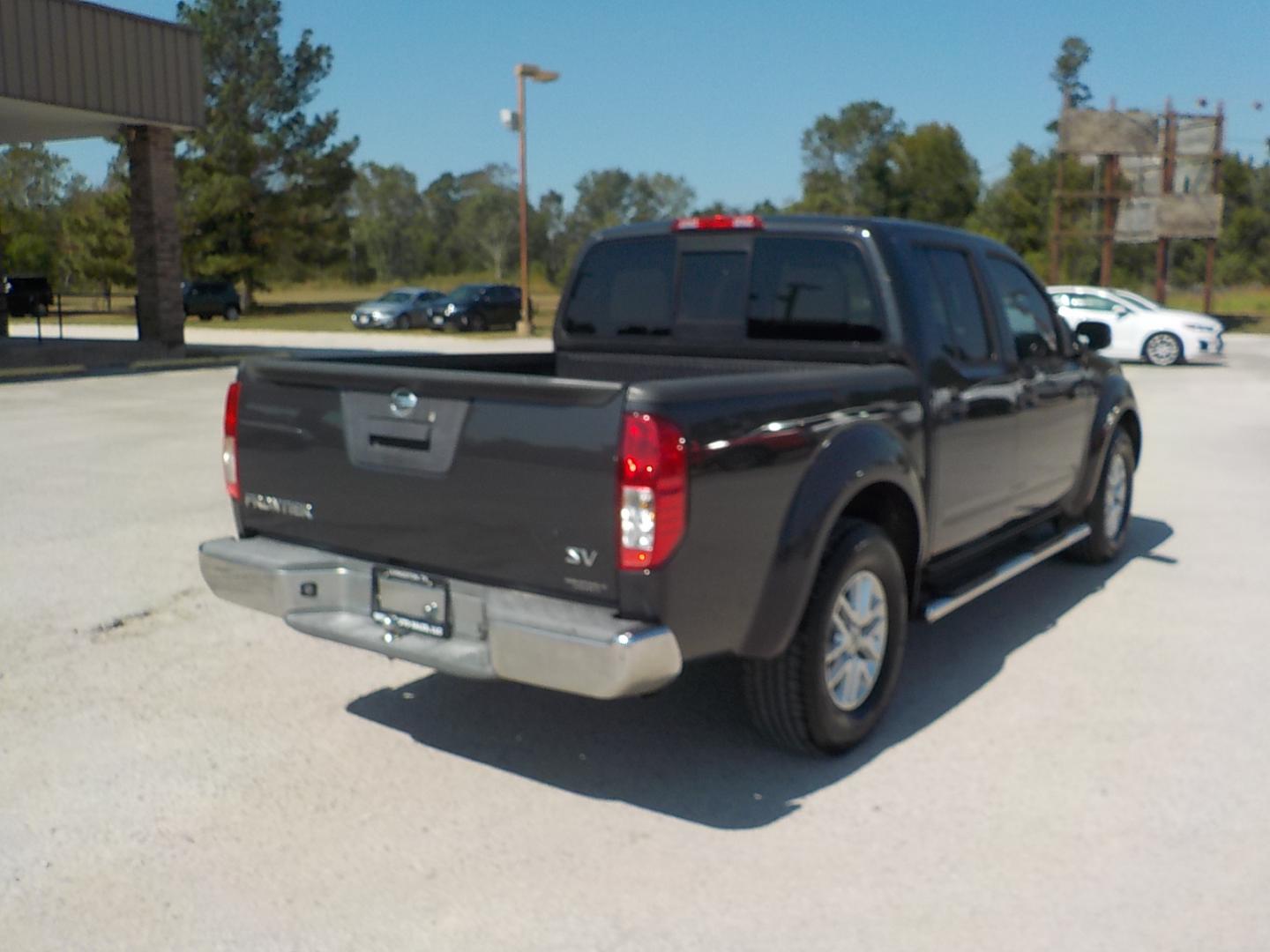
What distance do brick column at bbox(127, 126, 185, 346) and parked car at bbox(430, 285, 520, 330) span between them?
15914 mm

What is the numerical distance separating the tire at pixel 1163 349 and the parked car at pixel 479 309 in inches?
809

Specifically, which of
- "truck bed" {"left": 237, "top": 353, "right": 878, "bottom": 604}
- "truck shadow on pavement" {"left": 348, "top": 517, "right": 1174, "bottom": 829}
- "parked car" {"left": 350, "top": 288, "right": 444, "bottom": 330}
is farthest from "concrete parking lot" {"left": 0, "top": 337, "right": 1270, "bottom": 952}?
"parked car" {"left": 350, "top": 288, "right": 444, "bottom": 330}

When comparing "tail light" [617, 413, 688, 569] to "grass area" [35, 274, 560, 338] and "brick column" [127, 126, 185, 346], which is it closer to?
"brick column" [127, 126, 185, 346]

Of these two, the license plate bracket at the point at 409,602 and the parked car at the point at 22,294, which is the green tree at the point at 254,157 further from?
the license plate bracket at the point at 409,602

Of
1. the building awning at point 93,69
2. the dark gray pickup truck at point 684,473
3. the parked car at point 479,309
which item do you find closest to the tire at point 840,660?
the dark gray pickup truck at point 684,473

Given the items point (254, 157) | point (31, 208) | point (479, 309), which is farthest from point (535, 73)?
point (31, 208)

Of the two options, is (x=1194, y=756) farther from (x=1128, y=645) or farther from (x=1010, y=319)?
(x=1010, y=319)

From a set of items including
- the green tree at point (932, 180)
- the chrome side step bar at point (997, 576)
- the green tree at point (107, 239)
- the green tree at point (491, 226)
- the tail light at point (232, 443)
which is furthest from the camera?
the green tree at point (491, 226)

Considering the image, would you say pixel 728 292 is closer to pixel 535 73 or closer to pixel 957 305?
pixel 957 305

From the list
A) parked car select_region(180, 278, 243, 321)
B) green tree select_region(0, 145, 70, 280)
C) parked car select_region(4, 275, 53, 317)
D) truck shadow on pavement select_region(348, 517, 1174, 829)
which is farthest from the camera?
green tree select_region(0, 145, 70, 280)

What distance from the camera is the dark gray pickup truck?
3.58 m

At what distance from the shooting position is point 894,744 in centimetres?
454

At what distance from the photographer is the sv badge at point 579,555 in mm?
3594

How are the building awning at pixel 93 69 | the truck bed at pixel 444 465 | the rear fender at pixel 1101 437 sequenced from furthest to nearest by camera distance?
the building awning at pixel 93 69 < the rear fender at pixel 1101 437 < the truck bed at pixel 444 465
